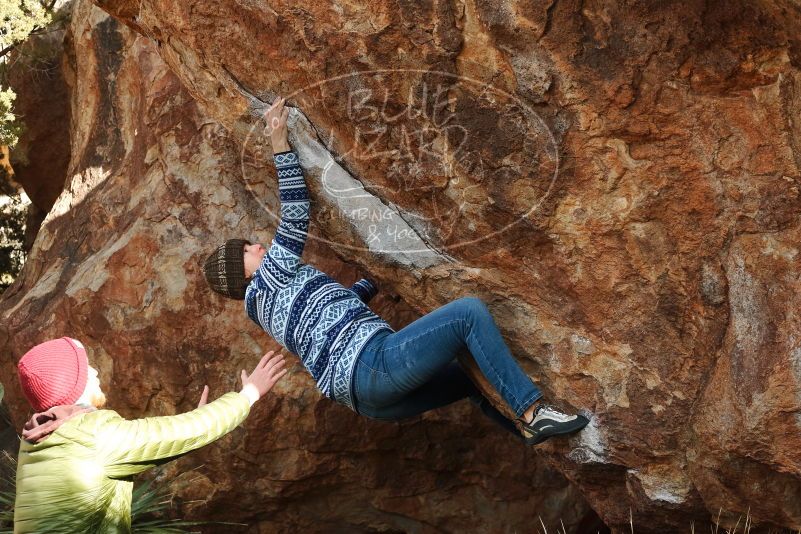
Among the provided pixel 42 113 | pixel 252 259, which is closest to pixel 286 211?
pixel 252 259

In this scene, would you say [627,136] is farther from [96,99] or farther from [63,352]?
[96,99]

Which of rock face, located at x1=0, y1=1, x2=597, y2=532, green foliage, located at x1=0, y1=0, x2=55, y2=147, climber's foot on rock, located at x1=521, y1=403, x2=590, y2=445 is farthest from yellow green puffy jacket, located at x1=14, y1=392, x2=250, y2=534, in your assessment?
green foliage, located at x1=0, y1=0, x2=55, y2=147

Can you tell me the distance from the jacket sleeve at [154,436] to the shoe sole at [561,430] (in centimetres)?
126

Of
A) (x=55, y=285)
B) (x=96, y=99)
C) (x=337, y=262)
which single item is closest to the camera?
(x=337, y=262)

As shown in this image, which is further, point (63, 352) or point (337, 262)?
point (337, 262)

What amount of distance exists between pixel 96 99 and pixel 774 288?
5339 millimetres

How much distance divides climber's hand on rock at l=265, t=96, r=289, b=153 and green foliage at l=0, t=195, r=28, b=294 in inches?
245

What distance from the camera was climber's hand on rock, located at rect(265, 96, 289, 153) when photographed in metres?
4.15

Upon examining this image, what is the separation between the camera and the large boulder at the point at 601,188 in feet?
11.2

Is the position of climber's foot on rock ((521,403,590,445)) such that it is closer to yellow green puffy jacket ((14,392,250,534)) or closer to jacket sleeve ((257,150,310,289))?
jacket sleeve ((257,150,310,289))

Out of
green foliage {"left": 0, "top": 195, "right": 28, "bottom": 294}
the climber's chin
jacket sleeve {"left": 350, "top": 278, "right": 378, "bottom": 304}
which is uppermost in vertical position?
green foliage {"left": 0, "top": 195, "right": 28, "bottom": 294}

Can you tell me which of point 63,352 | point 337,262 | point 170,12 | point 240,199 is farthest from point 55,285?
point 63,352

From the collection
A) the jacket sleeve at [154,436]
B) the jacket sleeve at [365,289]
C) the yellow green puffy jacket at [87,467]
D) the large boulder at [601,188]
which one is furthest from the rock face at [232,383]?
the yellow green puffy jacket at [87,467]

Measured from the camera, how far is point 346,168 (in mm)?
4246
